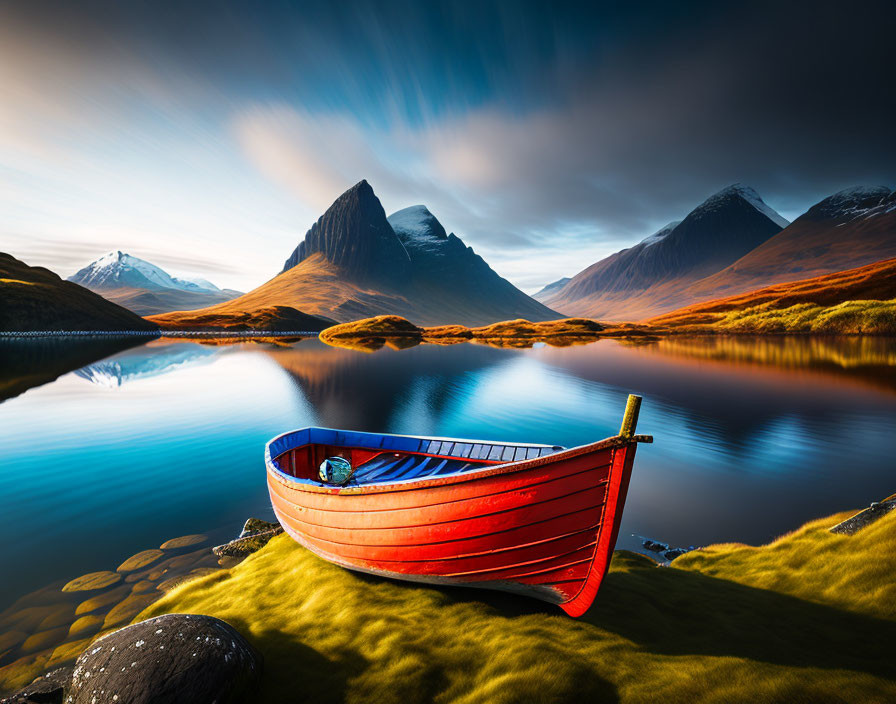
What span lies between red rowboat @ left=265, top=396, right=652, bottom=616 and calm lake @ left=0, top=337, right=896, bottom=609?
6072mm

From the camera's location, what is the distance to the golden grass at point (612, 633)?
165 inches

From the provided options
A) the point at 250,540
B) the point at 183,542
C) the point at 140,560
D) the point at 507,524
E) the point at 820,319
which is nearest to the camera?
the point at 507,524

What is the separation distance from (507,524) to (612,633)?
6.58ft

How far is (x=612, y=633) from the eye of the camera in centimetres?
529

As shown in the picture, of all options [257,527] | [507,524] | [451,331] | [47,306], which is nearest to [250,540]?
[257,527]

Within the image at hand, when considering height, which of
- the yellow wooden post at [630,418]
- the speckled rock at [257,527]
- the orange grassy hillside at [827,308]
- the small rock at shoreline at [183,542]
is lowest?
the small rock at shoreline at [183,542]

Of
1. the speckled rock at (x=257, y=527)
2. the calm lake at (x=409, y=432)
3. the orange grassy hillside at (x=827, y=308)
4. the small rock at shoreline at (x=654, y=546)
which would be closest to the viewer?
the small rock at shoreline at (x=654, y=546)

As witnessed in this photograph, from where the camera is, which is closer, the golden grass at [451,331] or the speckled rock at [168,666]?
the speckled rock at [168,666]

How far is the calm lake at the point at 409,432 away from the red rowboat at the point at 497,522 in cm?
607

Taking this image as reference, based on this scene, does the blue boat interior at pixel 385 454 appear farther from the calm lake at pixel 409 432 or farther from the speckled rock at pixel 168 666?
the speckled rock at pixel 168 666

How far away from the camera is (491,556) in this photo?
5.98 meters

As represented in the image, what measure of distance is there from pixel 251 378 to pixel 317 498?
39.3 meters

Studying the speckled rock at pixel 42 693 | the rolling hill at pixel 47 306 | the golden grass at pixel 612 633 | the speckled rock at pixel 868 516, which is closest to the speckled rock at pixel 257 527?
the golden grass at pixel 612 633

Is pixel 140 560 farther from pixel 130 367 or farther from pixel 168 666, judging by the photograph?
pixel 130 367
